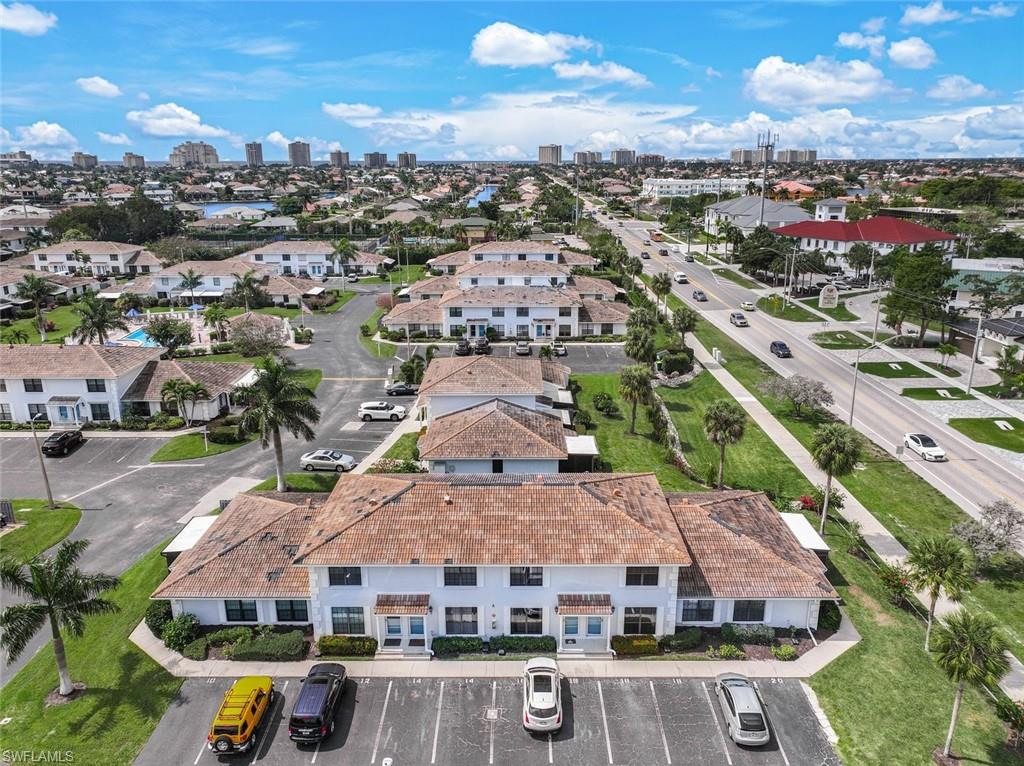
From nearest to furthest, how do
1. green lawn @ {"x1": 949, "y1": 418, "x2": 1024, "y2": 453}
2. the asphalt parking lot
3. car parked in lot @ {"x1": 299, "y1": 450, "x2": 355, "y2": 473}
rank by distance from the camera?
the asphalt parking lot < car parked in lot @ {"x1": 299, "y1": 450, "x2": 355, "y2": 473} < green lawn @ {"x1": 949, "y1": 418, "x2": 1024, "y2": 453}

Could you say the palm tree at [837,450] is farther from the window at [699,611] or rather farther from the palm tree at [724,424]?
the window at [699,611]

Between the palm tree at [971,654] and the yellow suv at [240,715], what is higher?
the palm tree at [971,654]

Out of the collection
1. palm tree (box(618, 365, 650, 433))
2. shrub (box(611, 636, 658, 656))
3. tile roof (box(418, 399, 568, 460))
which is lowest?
shrub (box(611, 636, 658, 656))

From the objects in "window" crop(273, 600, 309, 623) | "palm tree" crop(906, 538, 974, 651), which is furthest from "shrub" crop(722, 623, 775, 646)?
"window" crop(273, 600, 309, 623)

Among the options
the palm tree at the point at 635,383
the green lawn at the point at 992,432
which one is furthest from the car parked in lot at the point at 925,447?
the palm tree at the point at 635,383

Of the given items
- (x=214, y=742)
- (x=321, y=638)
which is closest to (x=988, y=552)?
(x=321, y=638)

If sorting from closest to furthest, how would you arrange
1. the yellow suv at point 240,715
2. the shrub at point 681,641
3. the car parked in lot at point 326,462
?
the yellow suv at point 240,715 < the shrub at point 681,641 < the car parked in lot at point 326,462

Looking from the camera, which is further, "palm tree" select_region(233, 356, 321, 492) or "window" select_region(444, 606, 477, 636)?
"palm tree" select_region(233, 356, 321, 492)

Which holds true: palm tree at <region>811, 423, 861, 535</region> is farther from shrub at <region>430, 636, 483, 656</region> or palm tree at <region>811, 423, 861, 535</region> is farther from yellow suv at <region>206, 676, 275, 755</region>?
yellow suv at <region>206, 676, 275, 755</region>
